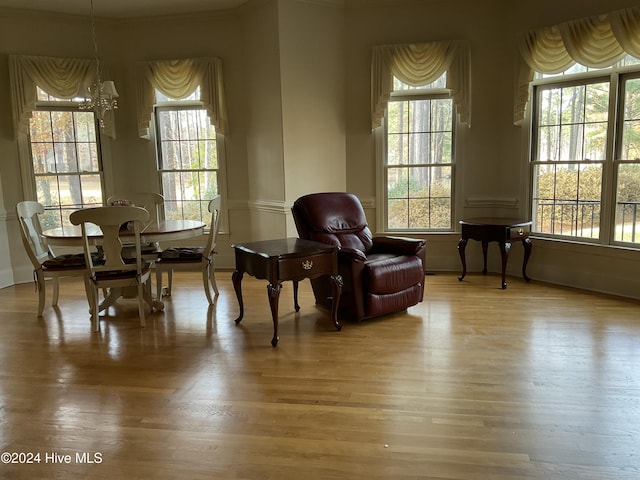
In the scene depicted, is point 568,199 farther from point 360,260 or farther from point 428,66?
point 360,260

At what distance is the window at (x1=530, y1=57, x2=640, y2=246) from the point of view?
181 inches

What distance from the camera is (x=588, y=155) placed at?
4.90 meters

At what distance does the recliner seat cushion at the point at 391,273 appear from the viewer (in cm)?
395

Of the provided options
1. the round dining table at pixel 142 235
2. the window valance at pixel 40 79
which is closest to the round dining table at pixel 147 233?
the round dining table at pixel 142 235

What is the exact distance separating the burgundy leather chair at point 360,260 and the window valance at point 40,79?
10.7 ft

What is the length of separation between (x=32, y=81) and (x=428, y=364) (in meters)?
5.14

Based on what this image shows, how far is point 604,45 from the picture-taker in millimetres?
4461

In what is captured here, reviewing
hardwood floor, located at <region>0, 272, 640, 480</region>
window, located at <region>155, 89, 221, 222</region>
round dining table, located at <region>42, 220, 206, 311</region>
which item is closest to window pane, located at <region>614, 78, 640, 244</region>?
hardwood floor, located at <region>0, 272, 640, 480</region>

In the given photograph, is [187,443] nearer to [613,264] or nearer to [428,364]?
[428,364]

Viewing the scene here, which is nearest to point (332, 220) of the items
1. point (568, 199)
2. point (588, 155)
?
point (568, 199)

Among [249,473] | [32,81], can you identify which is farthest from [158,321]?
[32,81]

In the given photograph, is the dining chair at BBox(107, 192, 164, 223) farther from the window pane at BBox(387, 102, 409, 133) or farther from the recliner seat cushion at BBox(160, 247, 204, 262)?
the window pane at BBox(387, 102, 409, 133)

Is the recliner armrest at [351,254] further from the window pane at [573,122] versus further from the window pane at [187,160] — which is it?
the window pane at [187,160]

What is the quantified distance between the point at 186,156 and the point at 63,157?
140 cm
